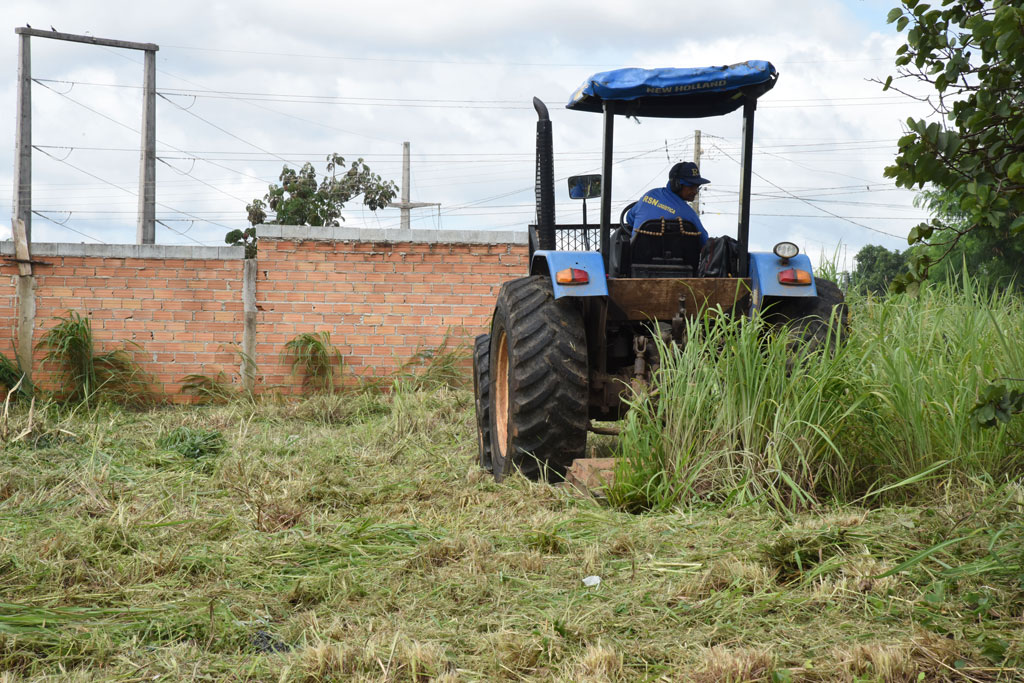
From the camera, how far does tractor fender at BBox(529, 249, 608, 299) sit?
4488mm

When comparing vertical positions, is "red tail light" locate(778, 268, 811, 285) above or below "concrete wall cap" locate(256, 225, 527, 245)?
below

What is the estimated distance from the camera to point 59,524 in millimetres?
4043

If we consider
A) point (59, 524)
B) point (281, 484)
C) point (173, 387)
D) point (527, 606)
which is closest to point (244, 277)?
point (173, 387)

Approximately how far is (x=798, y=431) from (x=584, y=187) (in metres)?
1.90

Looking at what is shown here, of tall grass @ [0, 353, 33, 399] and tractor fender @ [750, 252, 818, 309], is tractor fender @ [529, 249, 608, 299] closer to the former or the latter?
tractor fender @ [750, 252, 818, 309]

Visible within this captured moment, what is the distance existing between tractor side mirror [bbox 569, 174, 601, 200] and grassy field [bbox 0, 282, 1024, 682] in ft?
4.28

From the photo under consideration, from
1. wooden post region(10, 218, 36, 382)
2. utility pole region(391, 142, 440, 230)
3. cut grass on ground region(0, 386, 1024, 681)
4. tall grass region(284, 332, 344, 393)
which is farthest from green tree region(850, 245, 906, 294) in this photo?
cut grass on ground region(0, 386, 1024, 681)

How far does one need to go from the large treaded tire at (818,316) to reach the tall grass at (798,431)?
14.7 inches

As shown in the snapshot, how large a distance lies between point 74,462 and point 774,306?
14.1ft

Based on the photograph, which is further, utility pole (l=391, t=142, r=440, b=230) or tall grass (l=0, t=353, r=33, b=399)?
utility pole (l=391, t=142, r=440, b=230)

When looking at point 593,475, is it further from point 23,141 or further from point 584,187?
point 23,141

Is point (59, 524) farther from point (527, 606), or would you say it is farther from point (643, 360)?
point (643, 360)

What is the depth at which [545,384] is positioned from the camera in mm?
4484

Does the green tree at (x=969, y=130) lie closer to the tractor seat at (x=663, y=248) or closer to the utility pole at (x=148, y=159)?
the tractor seat at (x=663, y=248)
